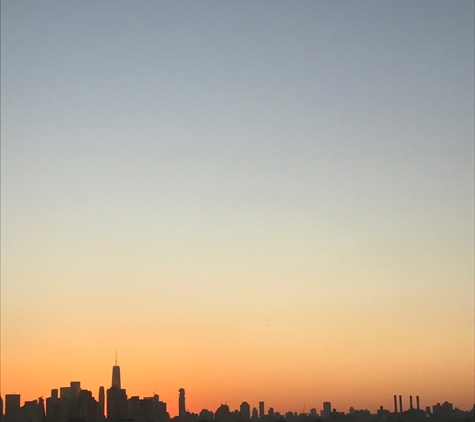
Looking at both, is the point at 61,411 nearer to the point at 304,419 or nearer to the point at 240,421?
the point at 240,421

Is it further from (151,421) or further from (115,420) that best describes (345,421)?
(115,420)

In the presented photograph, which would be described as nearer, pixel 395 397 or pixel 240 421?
pixel 240 421

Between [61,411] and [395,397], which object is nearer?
[61,411]

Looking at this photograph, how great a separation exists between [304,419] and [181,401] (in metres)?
34.5

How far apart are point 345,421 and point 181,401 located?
37.1m

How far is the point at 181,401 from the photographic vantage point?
15100 cm

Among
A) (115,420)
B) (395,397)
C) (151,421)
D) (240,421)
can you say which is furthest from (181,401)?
(395,397)

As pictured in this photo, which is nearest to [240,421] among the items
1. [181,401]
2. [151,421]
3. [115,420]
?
[181,401]

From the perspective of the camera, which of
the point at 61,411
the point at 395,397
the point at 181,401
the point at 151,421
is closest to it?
the point at 61,411

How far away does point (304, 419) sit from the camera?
174375 mm

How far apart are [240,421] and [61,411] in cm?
4173

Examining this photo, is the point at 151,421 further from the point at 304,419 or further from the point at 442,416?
the point at 442,416

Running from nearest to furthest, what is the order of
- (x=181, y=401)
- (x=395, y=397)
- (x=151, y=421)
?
1. (x=151, y=421)
2. (x=181, y=401)
3. (x=395, y=397)

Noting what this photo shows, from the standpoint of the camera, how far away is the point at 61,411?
119375 millimetres
